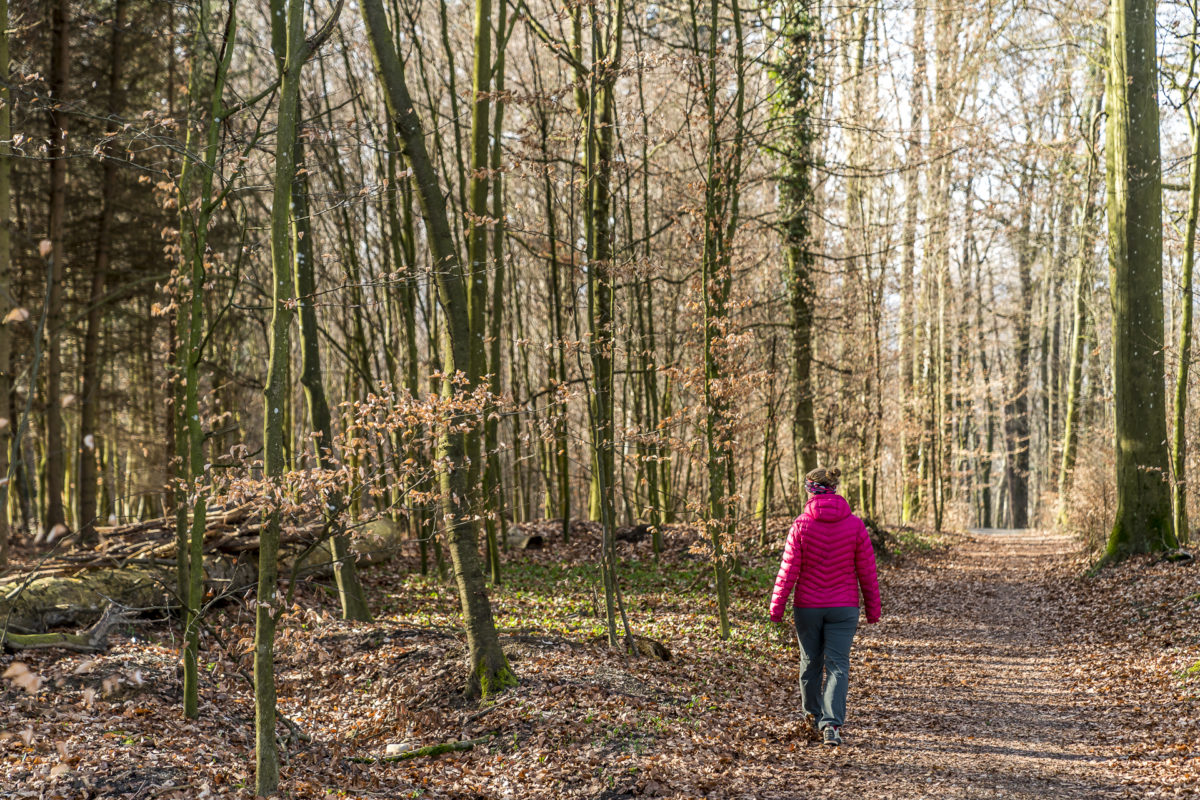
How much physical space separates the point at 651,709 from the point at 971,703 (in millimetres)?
2847

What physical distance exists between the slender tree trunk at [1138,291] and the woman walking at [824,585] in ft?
24.4

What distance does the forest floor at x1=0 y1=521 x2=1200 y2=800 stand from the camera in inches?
199

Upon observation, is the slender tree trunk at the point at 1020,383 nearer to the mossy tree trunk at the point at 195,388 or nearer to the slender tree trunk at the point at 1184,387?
the slender tree trunk at the point at 1184,387

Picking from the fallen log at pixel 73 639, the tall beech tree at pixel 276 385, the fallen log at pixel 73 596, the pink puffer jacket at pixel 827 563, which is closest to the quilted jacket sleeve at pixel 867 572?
the pink puffer jacket at pixel 827 563

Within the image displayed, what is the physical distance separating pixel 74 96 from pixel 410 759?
11593mm

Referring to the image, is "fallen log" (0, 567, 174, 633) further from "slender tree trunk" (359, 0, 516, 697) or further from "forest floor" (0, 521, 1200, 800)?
"slender tree trunk" (359, 0, 516, 697)

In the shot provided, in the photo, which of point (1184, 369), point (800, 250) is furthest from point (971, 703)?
point (800, 250)

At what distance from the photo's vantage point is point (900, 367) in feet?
95.2

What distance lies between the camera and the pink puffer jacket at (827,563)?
20.5 ft

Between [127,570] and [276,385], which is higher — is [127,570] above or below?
below

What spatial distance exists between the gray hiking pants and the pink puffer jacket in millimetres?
93

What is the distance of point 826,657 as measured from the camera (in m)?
6.24

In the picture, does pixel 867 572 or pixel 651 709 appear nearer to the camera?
pixel 867 572

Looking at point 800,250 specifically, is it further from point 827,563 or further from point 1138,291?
point 827,563
